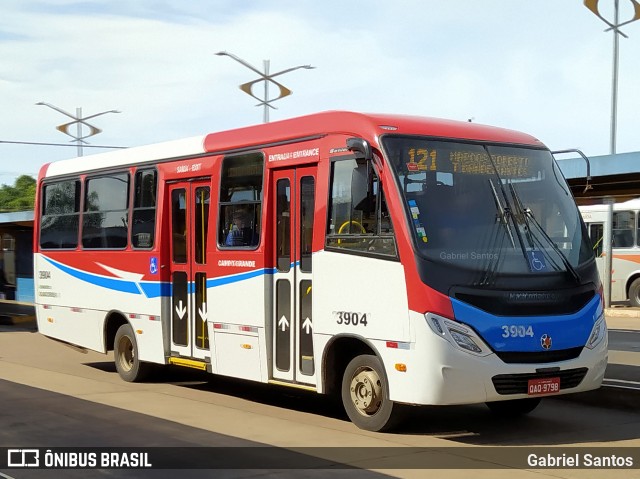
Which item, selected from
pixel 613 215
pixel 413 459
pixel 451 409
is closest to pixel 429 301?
pixel 413 459

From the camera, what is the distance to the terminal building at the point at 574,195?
51.1ft

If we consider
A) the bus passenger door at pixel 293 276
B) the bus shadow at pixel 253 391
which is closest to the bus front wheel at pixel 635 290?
the bus shadow at pixel 253 391

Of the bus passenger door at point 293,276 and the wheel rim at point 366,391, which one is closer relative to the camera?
the wheel rim at point 366,391

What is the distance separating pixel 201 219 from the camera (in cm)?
1301

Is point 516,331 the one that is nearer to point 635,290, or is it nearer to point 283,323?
point 283,323

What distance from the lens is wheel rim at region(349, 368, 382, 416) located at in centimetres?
999

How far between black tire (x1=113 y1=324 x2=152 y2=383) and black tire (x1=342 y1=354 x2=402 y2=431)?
497 centimetres

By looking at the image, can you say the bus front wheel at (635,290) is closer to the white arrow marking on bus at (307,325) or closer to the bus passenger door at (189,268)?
the bus passenger door at (189,268)

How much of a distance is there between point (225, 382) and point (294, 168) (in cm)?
471

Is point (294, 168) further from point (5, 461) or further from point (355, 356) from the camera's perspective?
point (5, 461)

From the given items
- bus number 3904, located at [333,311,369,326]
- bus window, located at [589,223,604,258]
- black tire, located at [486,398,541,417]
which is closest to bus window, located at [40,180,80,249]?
bus number 3904, located at [333,311,369,326]

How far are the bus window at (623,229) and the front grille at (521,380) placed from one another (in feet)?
75.9

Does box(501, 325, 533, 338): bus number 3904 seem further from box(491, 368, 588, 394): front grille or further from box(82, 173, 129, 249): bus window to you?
box(82, 173, 129, 249): bus window

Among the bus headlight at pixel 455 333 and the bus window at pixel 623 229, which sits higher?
the bus window at pixel 623 229
